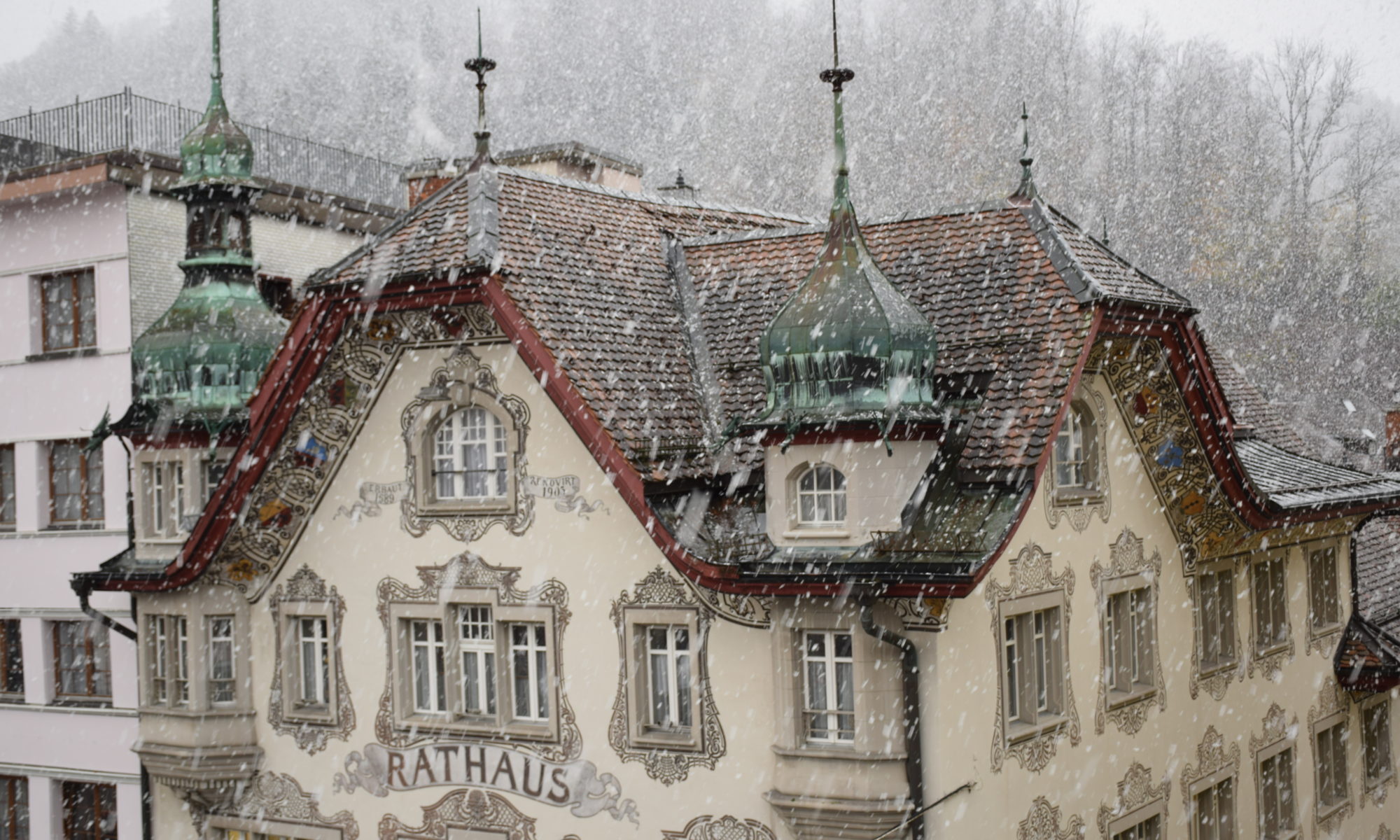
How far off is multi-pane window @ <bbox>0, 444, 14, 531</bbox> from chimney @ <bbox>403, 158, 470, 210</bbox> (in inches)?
290

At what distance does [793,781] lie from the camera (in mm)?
16328

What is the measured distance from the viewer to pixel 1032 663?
1769 centimetres

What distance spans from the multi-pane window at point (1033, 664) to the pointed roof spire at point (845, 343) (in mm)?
2960

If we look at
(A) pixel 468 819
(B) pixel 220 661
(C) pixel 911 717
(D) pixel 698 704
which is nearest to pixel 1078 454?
(C) pixel 911 717

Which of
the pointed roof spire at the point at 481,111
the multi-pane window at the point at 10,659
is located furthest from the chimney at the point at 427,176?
the multi-pane window at the point at 10,659

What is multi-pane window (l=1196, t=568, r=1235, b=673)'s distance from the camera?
21438 millimetres

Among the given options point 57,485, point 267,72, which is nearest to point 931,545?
point 57,485

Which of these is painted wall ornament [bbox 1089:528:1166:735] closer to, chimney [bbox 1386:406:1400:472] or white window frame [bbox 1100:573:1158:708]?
white window frame [bbox 1100:573:1158:708]

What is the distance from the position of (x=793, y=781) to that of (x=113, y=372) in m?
13.0

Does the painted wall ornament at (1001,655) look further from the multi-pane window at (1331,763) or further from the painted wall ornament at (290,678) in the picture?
the multi-pane window at (1331,763)

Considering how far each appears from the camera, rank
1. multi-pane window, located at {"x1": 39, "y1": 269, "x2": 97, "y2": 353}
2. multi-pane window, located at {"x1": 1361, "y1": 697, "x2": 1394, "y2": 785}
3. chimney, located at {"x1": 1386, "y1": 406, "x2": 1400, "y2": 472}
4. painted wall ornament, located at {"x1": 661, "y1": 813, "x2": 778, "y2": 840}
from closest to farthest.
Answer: painted wall ornament, located at {"x1": 661, "y1": 813, "x2": 778, "y2": 840} → multi-pane window, located at {"x1": 39, "y1": 269, "x2": 97, "y2": 353} → multi-pane window, located at {"x1": 1361, "y1": 697, "x2": 1394, "y2": 785} → chimney, located at {"x1": 1386, "y1": 406, "x2": 1400, "y2": 472}

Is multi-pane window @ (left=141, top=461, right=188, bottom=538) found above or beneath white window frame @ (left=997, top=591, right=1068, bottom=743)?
above

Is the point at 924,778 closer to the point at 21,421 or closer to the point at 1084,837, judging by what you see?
the point at 1084,837

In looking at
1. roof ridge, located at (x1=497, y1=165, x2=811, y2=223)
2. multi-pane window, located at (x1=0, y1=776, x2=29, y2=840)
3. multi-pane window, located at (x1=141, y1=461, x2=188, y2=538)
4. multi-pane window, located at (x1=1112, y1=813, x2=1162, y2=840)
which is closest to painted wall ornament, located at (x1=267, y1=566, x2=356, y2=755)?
multi-pane window, located at (x1=141, y1=461, x2=188, y2=538)
